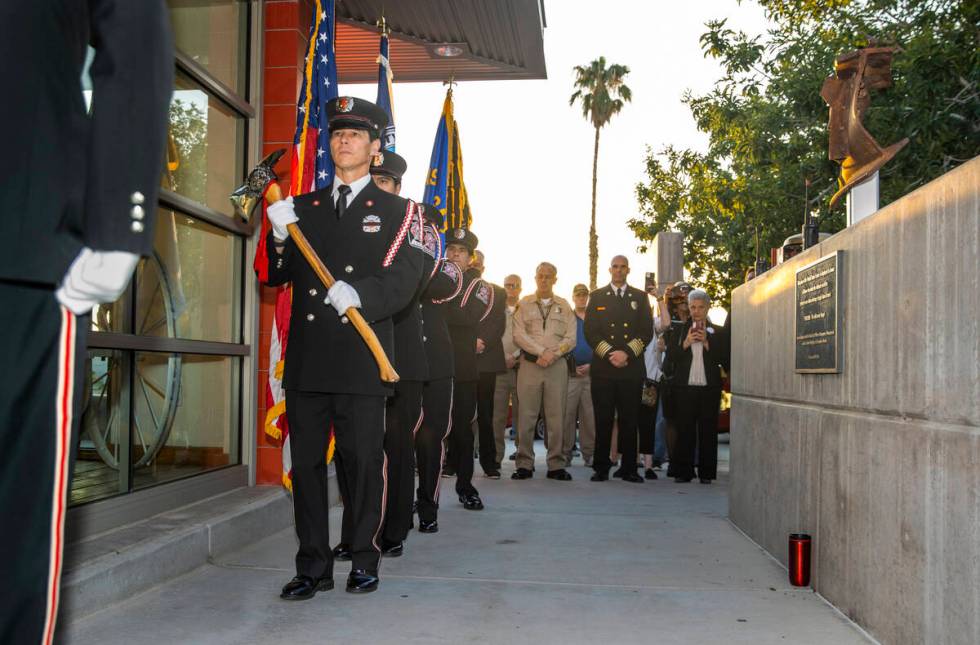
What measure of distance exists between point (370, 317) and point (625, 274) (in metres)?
6.10

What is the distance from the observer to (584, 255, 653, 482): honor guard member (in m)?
10.1

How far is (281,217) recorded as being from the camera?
15.1 feet

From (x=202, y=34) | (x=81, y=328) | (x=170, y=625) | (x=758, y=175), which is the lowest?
(x=170, y=625)

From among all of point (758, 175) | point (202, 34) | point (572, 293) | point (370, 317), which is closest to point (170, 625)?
point (370, 317)

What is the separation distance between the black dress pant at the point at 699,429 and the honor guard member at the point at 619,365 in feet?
1.44

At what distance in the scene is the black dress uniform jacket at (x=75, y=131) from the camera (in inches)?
67.4

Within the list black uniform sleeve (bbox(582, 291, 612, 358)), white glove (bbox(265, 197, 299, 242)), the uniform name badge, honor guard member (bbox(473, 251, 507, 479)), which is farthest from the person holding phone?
white glove (bbox(265, 197, 299, 242))

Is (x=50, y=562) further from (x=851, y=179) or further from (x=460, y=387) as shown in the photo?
(x=460, y=387)

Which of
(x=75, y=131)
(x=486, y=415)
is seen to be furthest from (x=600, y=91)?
(x=75, y=131)

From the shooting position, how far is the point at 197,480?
20.3 feet

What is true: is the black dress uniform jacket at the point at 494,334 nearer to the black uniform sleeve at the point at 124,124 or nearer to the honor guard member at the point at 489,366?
the honor guard member at the point at 489,366

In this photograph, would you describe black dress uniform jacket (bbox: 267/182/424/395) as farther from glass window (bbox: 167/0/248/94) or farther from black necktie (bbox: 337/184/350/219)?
glass window (bbox: 167/0/248/94)

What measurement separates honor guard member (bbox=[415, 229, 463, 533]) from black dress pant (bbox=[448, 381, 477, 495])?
3.25 feet

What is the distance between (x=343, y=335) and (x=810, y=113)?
45.1 feet
